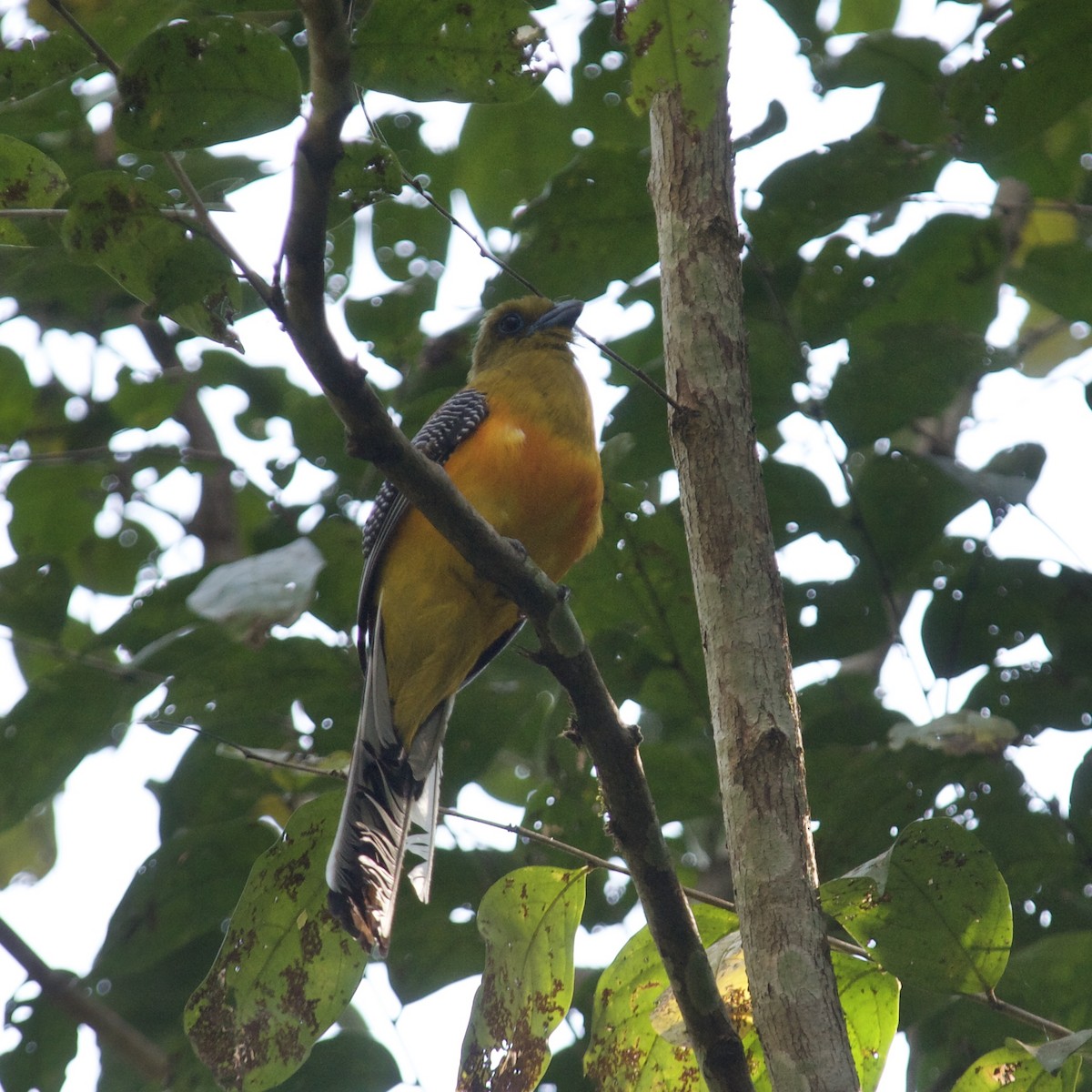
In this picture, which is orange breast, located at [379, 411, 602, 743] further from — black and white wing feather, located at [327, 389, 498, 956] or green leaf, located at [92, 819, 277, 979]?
green leaf, located at [92, 819, 277, 979]

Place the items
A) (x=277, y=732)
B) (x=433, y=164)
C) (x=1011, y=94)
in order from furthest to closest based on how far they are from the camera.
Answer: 1. (x=433, y=164)
2. (x=277, y=732)
3. (x=1011, y=94)

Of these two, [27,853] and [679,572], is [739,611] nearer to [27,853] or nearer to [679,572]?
[679,572]

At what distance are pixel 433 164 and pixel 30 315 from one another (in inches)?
87.5

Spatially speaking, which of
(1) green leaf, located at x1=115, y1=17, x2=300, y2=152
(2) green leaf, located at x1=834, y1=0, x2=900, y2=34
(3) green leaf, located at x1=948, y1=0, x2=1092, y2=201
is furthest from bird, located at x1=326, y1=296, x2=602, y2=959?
(1) green leaf, located at x1=115, y1=17, x2=300, y2=152

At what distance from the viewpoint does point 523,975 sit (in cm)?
263

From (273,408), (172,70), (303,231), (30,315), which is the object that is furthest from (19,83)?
(30,315)

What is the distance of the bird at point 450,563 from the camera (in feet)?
12.0

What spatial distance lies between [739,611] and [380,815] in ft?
4.22

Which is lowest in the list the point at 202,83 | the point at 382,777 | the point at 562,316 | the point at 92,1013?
the point at 92,1013

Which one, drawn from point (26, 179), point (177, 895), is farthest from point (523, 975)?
point (26, 179)

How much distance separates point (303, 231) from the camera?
6.27 ft

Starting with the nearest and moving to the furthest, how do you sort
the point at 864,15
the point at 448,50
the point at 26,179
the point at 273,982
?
1. the point at 448,50
2. the point at 26,179
3. the point at 273,982
4. the point at 864,15

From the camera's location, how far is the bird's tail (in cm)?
283

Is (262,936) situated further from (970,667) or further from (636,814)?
(970,667)
